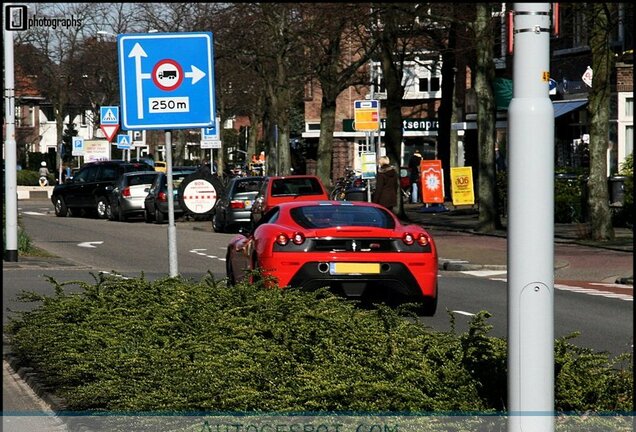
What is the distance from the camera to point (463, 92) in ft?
198

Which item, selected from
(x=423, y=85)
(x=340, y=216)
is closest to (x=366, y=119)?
(x=340, y=216)

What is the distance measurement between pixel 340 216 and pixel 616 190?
20.9m

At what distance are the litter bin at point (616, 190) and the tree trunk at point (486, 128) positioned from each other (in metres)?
3.09

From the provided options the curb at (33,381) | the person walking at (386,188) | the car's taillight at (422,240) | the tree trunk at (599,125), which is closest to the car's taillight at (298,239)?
the car's taillight at (422,240)

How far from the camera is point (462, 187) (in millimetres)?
42375

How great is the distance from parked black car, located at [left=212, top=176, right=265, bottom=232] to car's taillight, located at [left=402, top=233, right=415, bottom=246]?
19.9m

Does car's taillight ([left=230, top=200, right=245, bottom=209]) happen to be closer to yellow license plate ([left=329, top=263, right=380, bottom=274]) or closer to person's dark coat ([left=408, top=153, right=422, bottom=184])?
person's dark coat ([left=408, top=153, right=422, bottom=184])

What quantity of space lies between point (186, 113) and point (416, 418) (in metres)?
5.85

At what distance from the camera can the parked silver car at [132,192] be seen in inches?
1681

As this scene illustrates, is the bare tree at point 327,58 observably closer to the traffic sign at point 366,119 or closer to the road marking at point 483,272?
the traffic sign at point 366,119

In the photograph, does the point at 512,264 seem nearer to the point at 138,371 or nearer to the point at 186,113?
the point at 138,371

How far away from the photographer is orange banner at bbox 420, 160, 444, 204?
4347 cm

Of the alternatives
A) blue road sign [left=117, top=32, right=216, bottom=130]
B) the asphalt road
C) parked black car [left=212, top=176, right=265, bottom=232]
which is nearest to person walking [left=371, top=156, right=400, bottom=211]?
the asphalt road

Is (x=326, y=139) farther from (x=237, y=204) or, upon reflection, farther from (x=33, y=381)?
(x=33, y=381)
